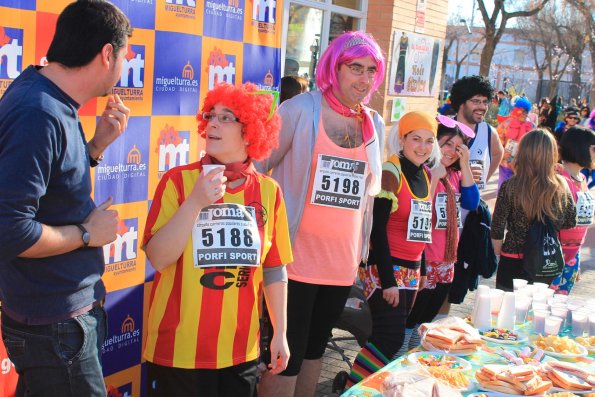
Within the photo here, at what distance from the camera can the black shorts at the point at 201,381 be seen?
8.74 ft

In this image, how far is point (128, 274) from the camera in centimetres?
352

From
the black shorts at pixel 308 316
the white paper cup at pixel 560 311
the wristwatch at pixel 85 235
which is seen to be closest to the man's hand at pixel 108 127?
the wristwatch at pixel 85 235

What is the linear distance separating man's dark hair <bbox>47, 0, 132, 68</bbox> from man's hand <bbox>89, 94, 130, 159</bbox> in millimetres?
415

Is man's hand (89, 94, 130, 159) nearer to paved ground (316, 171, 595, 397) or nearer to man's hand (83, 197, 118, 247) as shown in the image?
man's hand (83, 197, 118, 247)

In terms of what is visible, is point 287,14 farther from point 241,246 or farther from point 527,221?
point 241,246

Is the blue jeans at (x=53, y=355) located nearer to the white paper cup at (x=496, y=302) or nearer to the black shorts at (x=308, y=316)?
the black shorts at (x=308, y=316)

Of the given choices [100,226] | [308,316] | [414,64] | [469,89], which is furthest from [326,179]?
[414,64]

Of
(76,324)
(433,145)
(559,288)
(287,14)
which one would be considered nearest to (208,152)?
(76,324)

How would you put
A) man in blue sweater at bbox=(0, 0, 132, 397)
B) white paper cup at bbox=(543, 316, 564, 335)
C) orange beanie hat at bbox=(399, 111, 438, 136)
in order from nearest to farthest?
man in blue sweater at bbox=(0, 0, 132, 397) → white paper cup at bbox=(543, 316, 564, 335) → orange beanie hat at bbox=(399, 111, 438, 136)

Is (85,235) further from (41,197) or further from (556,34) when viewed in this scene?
(556,34)

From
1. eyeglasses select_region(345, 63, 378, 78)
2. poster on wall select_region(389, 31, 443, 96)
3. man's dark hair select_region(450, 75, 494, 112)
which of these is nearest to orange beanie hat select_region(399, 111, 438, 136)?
eyeglasses select_region(345, 63, 378, 78)

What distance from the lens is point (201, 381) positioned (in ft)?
8.79

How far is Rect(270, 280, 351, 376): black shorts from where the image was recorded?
11.5 feet

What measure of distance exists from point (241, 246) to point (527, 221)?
2693mm
